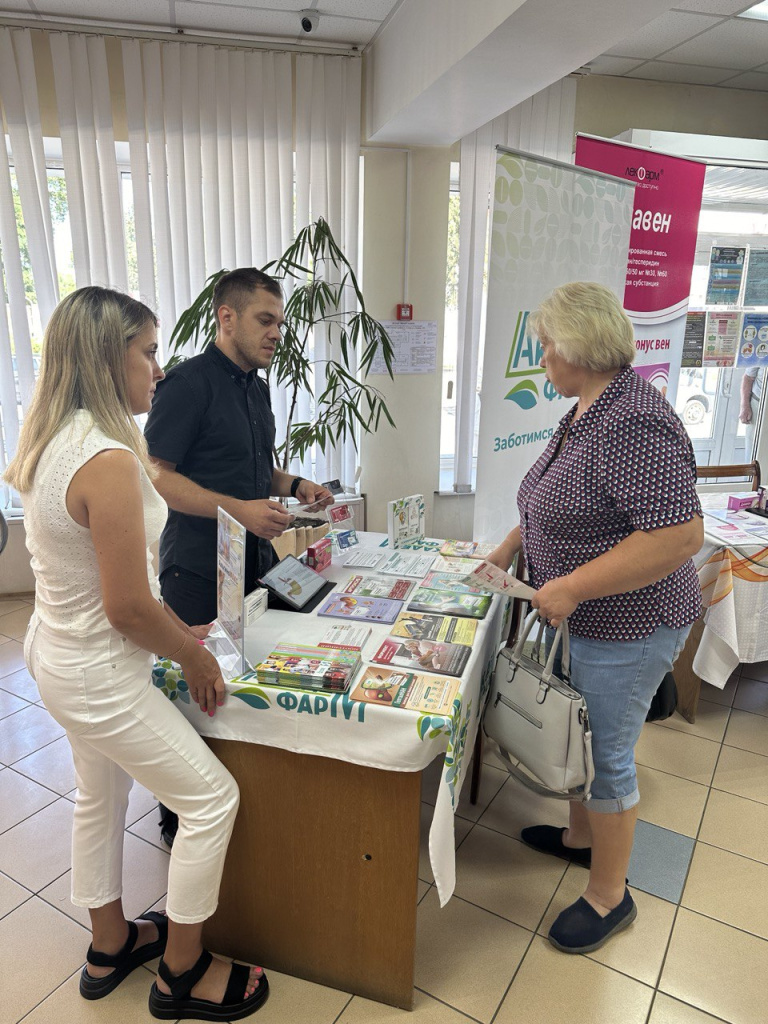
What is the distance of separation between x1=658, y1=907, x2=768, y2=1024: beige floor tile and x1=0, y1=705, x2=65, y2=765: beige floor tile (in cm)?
231

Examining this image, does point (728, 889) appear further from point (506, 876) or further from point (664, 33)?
point (664, 33)

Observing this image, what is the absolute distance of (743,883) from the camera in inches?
80.4

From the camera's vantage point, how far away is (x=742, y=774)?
8.43 feet

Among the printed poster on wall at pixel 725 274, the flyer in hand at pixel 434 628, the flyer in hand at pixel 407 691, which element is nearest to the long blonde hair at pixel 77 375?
the flyer in hand at pixel 407 691

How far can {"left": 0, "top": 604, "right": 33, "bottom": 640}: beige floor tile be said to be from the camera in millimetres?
3688

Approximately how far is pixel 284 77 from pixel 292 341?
5.06ft

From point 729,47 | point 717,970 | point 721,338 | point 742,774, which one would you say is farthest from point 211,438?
point 721,338

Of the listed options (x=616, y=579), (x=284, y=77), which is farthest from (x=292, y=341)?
(x=616, y=579)

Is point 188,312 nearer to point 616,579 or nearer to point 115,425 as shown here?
point 115,425

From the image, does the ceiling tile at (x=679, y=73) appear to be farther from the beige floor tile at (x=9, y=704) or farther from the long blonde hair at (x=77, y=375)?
the beige floor tile at (x=9, y=704)

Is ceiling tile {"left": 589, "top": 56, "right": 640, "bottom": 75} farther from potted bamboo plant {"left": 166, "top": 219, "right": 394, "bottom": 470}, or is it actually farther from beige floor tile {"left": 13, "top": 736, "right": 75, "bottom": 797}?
beige floor tile {"left": 13, "top": 736, "right": 75, "bottom": 797}

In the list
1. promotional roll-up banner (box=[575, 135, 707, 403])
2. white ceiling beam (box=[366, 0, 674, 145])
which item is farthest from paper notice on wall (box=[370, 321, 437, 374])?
promotional roll-up banner (box=[575, 135, 707, 403])

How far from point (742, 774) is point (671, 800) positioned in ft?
1.22

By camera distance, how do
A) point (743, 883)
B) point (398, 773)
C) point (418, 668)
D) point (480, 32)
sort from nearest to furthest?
point (398, 773), point (418, 668), point (743, 883), point (480, 32)
